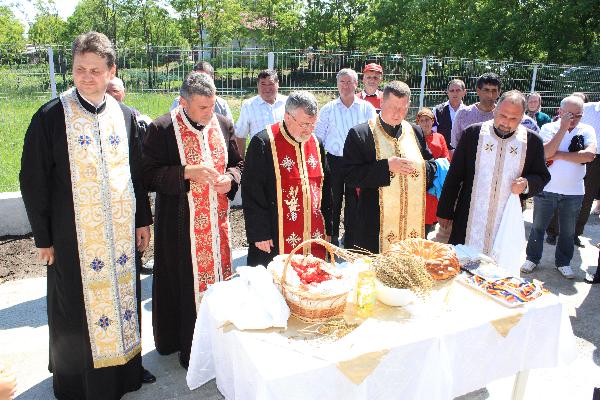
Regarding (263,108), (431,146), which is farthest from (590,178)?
(263,108)

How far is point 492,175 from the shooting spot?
14.5 ft

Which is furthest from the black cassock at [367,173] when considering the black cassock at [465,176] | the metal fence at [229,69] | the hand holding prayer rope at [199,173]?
the metal fence at [229,69]

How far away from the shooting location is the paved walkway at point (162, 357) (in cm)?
369

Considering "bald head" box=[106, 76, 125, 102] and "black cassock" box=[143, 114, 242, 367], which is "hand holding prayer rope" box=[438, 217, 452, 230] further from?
"bald head" box=[106, 76, 125, 102]

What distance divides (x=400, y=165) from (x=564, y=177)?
281 centimetres

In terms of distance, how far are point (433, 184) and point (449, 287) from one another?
2.47 meters

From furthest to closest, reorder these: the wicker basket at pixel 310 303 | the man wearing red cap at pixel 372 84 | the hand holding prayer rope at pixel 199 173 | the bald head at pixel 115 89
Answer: the man wearing red cap at pixel 372 84
the bald head at pixel 115 89
the hand holding prayer rope at pixel 199 173
the wicker basket at pixel 310 303

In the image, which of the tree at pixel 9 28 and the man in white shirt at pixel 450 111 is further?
the tree at pixel 9 28

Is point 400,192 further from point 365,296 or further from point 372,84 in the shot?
point 372,84

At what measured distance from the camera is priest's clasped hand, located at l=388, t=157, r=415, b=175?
404 cm

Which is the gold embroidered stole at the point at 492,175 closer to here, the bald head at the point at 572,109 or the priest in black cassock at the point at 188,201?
the bald head at the point at 572,109

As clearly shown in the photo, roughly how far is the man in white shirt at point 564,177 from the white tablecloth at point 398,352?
3.25 m

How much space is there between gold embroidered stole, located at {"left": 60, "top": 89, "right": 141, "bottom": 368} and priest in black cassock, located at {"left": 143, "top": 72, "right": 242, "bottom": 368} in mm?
330

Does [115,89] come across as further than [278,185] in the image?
Yes
